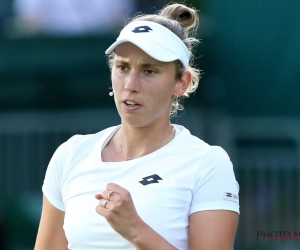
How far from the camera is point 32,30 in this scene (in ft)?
23.6

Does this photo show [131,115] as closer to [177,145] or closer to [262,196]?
[177,145]

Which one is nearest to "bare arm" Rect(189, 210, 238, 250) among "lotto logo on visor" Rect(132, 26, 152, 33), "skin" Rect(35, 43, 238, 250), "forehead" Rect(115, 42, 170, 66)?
"skin" Rect(35, 43, 238, 250)

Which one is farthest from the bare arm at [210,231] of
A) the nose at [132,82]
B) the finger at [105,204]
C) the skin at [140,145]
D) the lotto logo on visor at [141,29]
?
the lotto logo on visor at [141,29]

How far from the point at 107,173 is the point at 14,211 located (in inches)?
151

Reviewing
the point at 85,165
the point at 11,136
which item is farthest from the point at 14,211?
the point at 85,165

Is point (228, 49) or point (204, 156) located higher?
point (228, 49)

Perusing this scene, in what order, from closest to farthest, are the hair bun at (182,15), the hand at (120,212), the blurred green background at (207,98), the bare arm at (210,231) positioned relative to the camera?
the hand at (120,212), the bare arm at (210,231), the hair bun at (182,15), the blurred green background at (207,98)

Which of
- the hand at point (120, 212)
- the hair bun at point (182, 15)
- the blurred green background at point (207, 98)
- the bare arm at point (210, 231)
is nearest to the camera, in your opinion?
the hand at point (120, 212)

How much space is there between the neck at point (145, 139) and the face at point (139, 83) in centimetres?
8

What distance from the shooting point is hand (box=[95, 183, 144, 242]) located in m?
2.36

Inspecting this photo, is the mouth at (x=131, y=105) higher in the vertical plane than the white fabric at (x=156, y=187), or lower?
higher

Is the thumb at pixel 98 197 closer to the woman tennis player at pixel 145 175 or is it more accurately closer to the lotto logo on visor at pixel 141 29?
the woman tennis player at pixel 145 175

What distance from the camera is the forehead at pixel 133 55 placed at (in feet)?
8.63

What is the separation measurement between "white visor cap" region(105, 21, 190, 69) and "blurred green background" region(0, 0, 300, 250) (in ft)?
12.5
